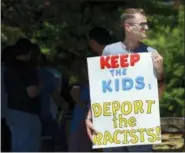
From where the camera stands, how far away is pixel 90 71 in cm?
422

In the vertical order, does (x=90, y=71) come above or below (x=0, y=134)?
above

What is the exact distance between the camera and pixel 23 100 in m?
5.54

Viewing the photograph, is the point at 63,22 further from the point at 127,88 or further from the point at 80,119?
the point at 127,88

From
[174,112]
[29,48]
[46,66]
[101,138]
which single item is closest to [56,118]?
[46,66]

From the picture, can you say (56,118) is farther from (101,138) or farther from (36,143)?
(101,138)

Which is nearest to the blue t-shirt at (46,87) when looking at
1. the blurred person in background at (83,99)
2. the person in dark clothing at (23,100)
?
the person in dark clothing at (23,100)

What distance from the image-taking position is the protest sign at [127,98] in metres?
4.18

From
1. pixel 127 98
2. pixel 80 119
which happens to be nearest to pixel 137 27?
pixel 127 98

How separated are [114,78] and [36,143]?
184 centimetres

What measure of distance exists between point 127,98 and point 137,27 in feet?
1.56

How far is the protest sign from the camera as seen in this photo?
4180 mm

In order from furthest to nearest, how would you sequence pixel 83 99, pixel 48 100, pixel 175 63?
pixel 175 63 → pixel 48 100 → pixel 83 99

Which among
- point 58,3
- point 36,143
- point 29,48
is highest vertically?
point 58,3

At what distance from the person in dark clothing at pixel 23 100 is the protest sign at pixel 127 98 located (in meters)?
1.42
